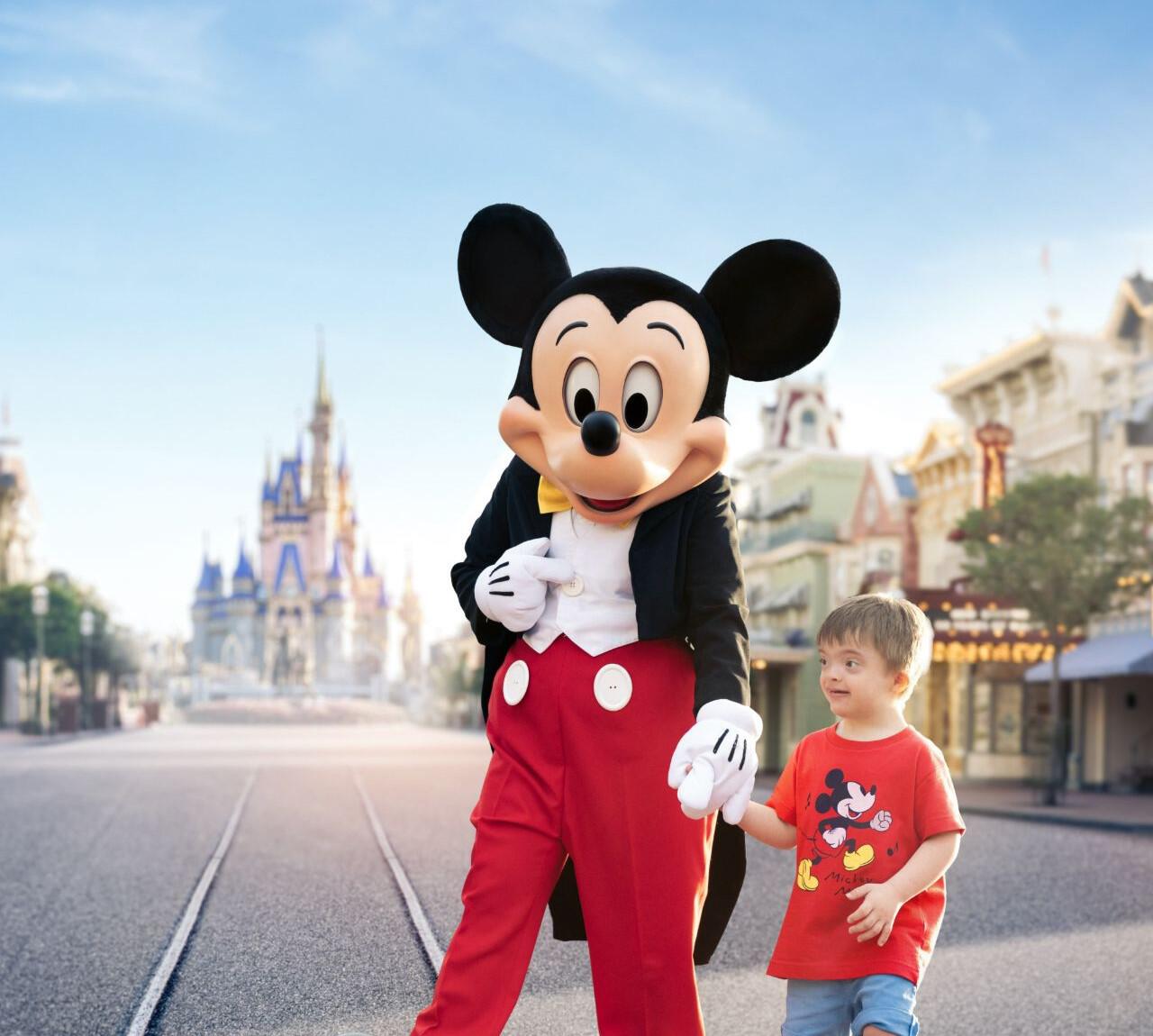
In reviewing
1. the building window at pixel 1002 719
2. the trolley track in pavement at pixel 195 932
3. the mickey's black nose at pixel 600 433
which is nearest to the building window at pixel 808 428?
the building window at pixel 1002 719

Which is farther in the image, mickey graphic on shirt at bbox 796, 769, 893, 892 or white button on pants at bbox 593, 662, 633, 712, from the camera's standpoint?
white button on pants at bbox 593, 662, 633, 712

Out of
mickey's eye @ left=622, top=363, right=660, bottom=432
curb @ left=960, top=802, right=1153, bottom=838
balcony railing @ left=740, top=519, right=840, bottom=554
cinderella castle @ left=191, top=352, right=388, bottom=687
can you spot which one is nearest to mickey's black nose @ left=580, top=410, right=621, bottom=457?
mickey's eye @ left=622, top=363, right=660, bottom=432

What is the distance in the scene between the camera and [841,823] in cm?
323

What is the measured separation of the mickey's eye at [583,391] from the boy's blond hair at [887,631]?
0.73 metres

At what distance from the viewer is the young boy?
317 cm

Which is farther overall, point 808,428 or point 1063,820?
point 808,428

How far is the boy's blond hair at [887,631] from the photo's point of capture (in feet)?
10.6

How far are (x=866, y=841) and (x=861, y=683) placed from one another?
327mm

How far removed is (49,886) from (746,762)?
20.0 ft

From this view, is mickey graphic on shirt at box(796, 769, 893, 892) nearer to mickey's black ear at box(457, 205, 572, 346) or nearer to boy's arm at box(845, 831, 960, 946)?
boy's arm at box(845, 831, 960, 946)

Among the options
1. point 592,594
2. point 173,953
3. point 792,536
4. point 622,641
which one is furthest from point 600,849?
point 792,536

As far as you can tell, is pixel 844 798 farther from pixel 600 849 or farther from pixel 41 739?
pixel 41 739

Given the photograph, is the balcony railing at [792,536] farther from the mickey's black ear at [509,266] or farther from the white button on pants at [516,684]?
the white button on pants at [516,684]

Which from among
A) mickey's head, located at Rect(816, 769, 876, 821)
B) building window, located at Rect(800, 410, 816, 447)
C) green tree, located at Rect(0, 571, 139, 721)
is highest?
building window, located at Rect(800, 410, 816, 447)
